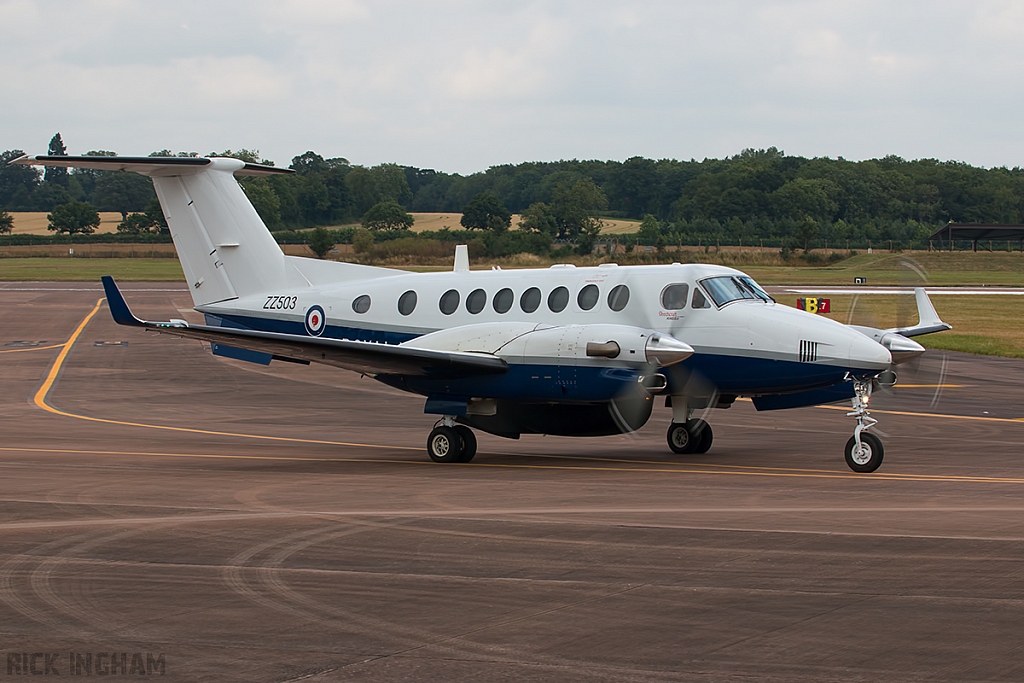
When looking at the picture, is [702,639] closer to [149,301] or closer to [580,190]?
[149,301]

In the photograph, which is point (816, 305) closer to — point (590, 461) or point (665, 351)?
point (590, 461)

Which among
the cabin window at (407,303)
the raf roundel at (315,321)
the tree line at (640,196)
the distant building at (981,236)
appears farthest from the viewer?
the distant building at (981,236)

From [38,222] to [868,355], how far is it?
135 meters

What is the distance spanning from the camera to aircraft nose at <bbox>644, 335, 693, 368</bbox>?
16188 millimetres

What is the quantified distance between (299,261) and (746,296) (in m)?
8.28

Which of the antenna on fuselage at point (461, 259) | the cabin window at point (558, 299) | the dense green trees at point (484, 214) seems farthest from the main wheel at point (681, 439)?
the dense green trees at point (484, 214)

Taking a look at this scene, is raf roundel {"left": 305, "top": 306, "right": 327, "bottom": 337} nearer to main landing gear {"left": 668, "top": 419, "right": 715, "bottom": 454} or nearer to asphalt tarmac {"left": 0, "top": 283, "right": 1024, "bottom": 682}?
asphalt tarmac {"left": 0, "top": 283, "right": 1024, "bottom": 682}

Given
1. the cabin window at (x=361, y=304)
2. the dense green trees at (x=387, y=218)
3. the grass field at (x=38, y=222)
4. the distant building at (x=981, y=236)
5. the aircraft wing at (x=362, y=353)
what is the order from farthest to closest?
the grass field at (x=38, y=222)
the distant building at (x=981, y=236)
the dense green trees at (x=387, y=218)
the cabin window at (x=361, y=304)
the aircraft wing at (x=362, y=353)

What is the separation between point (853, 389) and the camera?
16.4 meters

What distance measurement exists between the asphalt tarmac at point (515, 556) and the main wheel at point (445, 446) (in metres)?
0.32

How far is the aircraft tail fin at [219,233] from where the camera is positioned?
21.0 m

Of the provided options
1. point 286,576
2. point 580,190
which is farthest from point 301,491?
point 580,190

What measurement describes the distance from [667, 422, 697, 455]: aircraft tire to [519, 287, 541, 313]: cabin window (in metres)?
2.90

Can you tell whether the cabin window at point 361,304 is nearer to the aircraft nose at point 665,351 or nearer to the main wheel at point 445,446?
the main wheel at point 445,446
